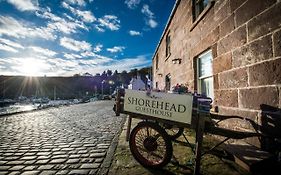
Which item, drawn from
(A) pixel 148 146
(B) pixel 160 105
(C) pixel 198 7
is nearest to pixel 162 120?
(B) pixel 160 105

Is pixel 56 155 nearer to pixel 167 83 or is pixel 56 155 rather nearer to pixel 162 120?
pixel 162 120

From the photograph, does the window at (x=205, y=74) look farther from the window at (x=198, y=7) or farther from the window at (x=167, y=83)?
the window at (x=167, y=83)

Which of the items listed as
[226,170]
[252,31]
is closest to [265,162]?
[226,170]

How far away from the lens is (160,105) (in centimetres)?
306

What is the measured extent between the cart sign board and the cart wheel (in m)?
0.23

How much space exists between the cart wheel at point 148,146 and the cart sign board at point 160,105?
229 millimetres

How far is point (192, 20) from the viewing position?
22.7 feet

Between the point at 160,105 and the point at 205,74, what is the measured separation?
3569 mm

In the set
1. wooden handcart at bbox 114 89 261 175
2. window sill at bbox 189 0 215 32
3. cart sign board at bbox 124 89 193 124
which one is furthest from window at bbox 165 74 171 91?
cart sign board at bbox 124 89 193 124

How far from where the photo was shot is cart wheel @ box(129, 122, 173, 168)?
3.13 metres

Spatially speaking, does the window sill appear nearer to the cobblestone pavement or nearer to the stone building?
the stone building

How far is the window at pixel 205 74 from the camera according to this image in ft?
18.7

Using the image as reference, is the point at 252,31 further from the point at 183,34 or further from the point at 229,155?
the point at 183,34

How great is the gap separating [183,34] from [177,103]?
230 inches
